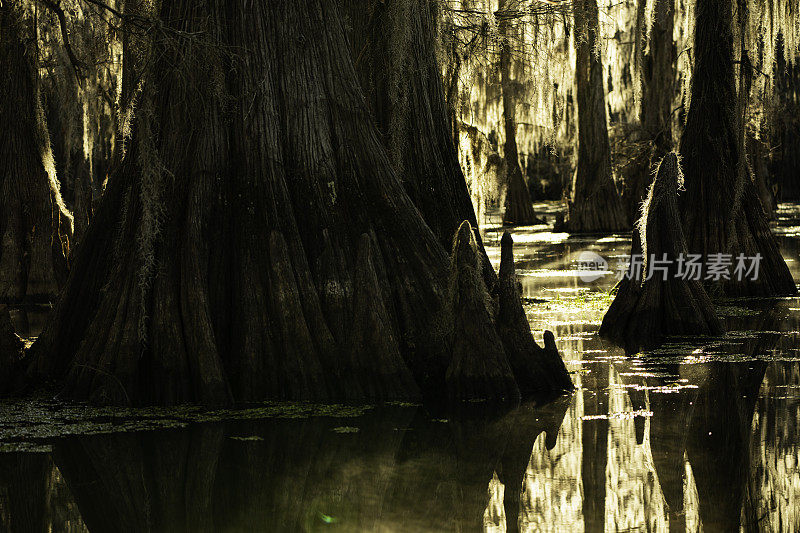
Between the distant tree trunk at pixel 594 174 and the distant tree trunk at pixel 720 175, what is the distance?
12839 millimetres

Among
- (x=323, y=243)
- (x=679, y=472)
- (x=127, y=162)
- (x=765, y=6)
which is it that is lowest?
(x=679, y=472)

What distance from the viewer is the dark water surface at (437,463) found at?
15.4 ft

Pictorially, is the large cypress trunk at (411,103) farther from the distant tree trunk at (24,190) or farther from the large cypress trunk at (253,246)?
the distant tree trunk at (24,190)

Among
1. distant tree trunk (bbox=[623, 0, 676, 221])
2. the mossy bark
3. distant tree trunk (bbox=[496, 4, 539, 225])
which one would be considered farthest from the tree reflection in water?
distant tree trunk (bbox=[623, 0, 676, 221])

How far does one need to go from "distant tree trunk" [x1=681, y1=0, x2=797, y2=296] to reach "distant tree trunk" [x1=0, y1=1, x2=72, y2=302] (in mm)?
7994

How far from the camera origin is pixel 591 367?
813 cm

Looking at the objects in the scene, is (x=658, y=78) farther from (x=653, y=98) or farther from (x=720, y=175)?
(x=720, y=175)

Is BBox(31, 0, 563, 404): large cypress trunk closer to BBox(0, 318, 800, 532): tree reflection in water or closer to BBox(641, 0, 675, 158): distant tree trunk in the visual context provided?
BBox(0, 318, 800, 532): tree reflection in water

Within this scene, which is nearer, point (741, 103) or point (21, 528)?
point (21, 528)

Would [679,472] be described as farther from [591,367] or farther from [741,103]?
[741,103]

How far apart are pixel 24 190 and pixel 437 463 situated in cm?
1010

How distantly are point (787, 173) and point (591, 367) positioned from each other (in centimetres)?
3407

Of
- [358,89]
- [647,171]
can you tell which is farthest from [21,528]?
[647,171]

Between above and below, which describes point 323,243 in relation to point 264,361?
above
